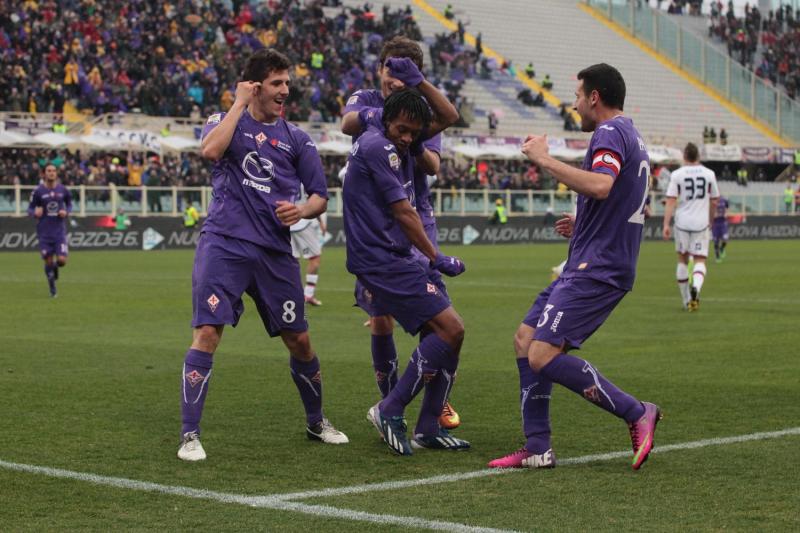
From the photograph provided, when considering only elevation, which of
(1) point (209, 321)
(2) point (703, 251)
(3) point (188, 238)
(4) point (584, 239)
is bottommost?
(3) point (188, 238)

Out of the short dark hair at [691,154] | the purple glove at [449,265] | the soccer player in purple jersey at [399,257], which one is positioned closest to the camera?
the purple glove at [449,265]

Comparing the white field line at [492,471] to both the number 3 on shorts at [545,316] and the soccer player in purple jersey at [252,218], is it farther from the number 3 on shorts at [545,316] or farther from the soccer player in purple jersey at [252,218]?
Answer: the soccer player in purple jersey at [252,218]

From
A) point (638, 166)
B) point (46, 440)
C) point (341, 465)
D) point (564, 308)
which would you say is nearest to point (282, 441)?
point (341, 465)

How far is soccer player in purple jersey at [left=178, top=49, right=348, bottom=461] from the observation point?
25.0 ft

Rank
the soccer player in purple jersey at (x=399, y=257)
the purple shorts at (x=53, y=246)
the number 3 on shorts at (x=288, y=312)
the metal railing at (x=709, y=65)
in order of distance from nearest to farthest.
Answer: the soccer player in purple jersey at (x=399, y=257) < the number 3 on shorts at (x=288, y=312) < the purple shorts at (x=53, y=246) < the metal railing at (x=709, y=65)

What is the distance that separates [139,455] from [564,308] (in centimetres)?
253

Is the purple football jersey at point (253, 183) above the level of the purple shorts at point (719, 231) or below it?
above

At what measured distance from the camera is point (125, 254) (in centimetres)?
3825

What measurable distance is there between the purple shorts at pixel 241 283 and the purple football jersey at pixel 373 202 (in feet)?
1.44

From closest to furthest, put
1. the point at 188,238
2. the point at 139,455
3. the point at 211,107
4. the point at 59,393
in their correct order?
the point at 139,455 < the point at 59,393 < the point at 188,238 < the point at 211,107

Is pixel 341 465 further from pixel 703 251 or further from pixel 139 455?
pixel 703 251

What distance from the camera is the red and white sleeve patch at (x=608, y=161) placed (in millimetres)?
6863

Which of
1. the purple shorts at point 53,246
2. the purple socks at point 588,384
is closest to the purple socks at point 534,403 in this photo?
the purple socks at point 588,384

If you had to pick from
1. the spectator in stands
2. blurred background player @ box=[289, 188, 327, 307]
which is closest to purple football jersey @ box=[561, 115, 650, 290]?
blurred background player @ box=[289, 188, 327, 307]
